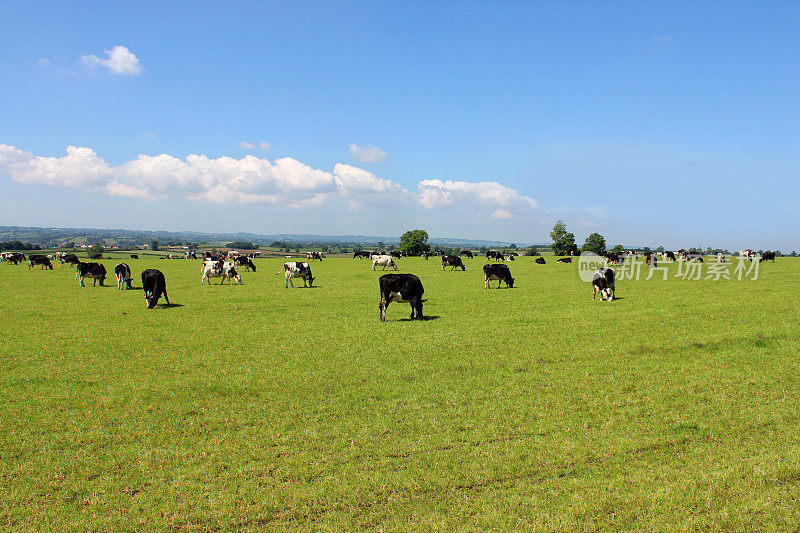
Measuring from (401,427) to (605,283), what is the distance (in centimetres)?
1764

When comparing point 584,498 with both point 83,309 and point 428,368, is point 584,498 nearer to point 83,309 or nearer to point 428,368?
point 428,368

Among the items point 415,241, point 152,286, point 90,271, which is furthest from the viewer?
point 415,241

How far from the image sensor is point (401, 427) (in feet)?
23.6

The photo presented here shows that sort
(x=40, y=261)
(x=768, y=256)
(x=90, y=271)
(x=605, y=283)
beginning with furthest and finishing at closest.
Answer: (x=768, y=256) < (x=40, y=261) < (x=90, y=271) < (x=605, y=283)

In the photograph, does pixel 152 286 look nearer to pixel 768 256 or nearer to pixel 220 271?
pixel 220 271

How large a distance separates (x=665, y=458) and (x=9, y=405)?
11.1 meters

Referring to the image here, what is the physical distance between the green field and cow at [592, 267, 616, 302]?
631cm

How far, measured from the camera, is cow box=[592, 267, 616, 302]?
Answer: 21.5 meters

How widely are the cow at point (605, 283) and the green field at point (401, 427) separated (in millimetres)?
6312

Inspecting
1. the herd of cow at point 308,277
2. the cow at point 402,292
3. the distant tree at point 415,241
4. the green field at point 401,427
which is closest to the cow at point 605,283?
the herd of cow at point 308,277

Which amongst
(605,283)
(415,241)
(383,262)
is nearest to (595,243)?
(415,241)

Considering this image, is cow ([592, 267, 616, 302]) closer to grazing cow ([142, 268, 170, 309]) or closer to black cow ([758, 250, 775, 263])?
grazing cow ([142, 268, 170, 309])

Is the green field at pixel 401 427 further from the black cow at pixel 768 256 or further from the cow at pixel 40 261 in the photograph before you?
the black cow at pixel 768 256

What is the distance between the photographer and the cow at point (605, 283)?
21.5 metres
